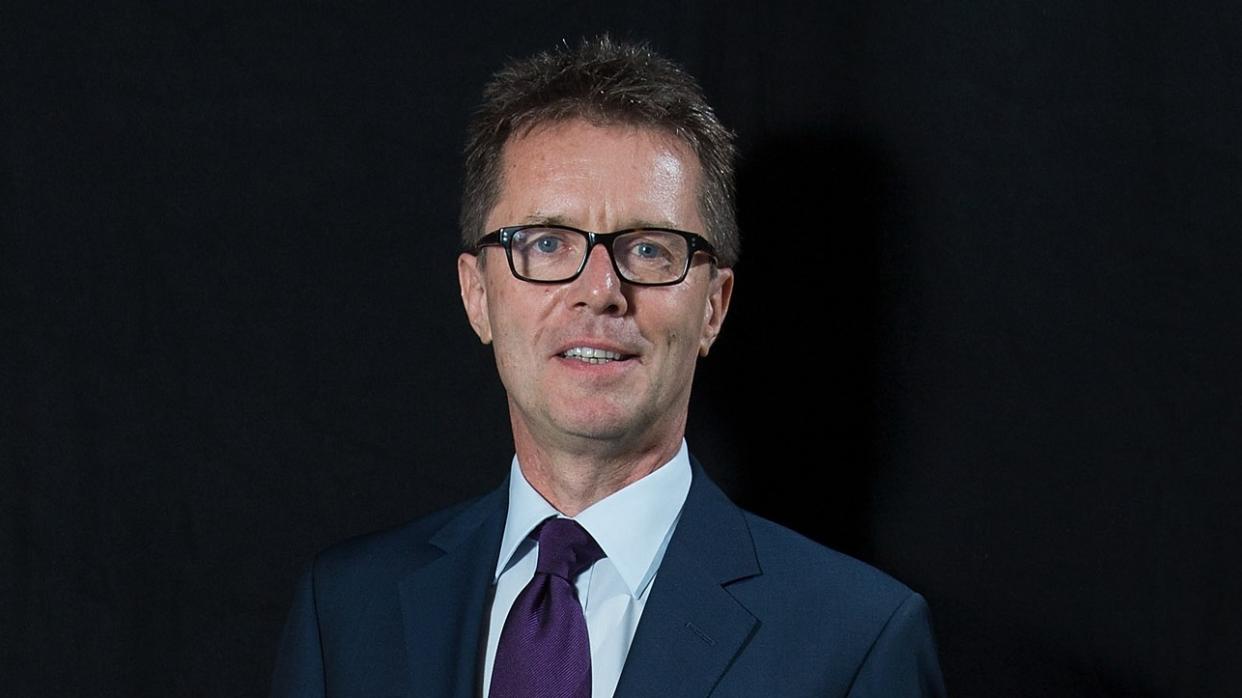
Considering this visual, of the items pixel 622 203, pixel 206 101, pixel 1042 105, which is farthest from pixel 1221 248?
pixel 206 101

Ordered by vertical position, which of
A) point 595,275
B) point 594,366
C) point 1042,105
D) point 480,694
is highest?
point 1042,105

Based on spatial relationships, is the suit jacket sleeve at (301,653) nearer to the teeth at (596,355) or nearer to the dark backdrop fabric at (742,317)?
the dark backdrop fabric at (742,317)

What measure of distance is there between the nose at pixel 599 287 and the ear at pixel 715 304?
0.63 feet

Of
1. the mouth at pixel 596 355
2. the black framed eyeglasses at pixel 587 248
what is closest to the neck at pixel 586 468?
the mouth at pixel 596 355

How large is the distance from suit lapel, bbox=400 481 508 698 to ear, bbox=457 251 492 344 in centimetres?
23

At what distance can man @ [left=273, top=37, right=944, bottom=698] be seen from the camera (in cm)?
189

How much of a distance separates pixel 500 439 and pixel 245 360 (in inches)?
17.6

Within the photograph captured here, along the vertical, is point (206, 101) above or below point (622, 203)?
above

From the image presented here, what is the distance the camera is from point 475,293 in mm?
2096

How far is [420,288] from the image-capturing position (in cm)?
247

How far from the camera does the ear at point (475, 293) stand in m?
2.07

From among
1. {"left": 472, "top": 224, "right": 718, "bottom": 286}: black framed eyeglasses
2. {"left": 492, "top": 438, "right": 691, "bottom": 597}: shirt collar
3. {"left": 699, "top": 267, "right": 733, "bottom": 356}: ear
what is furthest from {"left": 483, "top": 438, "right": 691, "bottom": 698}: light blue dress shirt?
{"left": 472, "top": 224, "right": 718, "bottom": 286}: black framed eyeglasses

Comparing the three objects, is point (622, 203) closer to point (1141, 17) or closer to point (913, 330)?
point (913, 330)

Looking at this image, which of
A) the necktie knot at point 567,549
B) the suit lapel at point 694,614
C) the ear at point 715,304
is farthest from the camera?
the ear at point 715,304
